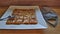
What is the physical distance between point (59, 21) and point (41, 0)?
0.50 metres

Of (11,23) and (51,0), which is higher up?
(51,0)

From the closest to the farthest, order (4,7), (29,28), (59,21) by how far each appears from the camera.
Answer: (29,28), (59,21), (4,7)

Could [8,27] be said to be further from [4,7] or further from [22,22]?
[4,7]

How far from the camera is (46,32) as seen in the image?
0.72 meters

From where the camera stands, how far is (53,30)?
29.4 inches

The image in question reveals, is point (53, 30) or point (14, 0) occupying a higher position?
point (14, 0)

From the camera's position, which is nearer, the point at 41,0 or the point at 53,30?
the point at 53,30

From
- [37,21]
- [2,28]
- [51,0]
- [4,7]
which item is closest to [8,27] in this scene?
[2,28]

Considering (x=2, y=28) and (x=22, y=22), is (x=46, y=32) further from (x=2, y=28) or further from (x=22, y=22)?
(x=2, y=28)

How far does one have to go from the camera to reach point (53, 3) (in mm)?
1308

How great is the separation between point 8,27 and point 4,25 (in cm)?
4

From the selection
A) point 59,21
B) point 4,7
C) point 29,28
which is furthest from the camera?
point 4,7

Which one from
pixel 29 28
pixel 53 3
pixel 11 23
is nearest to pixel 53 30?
pixel 29 28

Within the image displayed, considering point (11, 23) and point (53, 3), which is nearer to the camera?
point (11, 23)
